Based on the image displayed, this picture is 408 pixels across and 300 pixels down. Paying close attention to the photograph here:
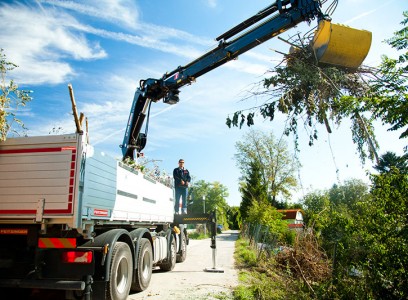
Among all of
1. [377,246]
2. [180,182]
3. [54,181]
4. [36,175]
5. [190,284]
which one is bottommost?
[190,284]

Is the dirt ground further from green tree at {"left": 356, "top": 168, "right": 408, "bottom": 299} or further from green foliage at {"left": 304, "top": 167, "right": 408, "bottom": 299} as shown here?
green tree at {"left": 356, "top": 168, "right": 408, "bottom": 299}

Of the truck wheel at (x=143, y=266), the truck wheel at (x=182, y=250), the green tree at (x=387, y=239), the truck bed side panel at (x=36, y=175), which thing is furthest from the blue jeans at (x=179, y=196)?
the green tree at (x=387, y=239)

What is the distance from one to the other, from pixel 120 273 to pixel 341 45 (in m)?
5.87

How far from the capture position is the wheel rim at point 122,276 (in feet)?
19.6

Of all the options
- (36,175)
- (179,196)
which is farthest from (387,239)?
(179,196)

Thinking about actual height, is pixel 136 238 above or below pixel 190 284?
above

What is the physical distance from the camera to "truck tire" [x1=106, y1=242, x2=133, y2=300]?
17.9 feet

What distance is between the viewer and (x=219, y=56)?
380 inches

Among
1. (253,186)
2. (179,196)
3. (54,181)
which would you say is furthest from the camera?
(253,186)

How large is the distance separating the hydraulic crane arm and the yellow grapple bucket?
0.90m

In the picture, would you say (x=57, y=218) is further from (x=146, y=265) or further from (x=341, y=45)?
(x=341, y=45)

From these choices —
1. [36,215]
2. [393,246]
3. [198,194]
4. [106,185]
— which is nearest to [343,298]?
[393,246]

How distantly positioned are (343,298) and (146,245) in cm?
406

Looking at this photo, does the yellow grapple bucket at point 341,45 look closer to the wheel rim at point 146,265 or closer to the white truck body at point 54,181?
the white truck body at point 54,181
